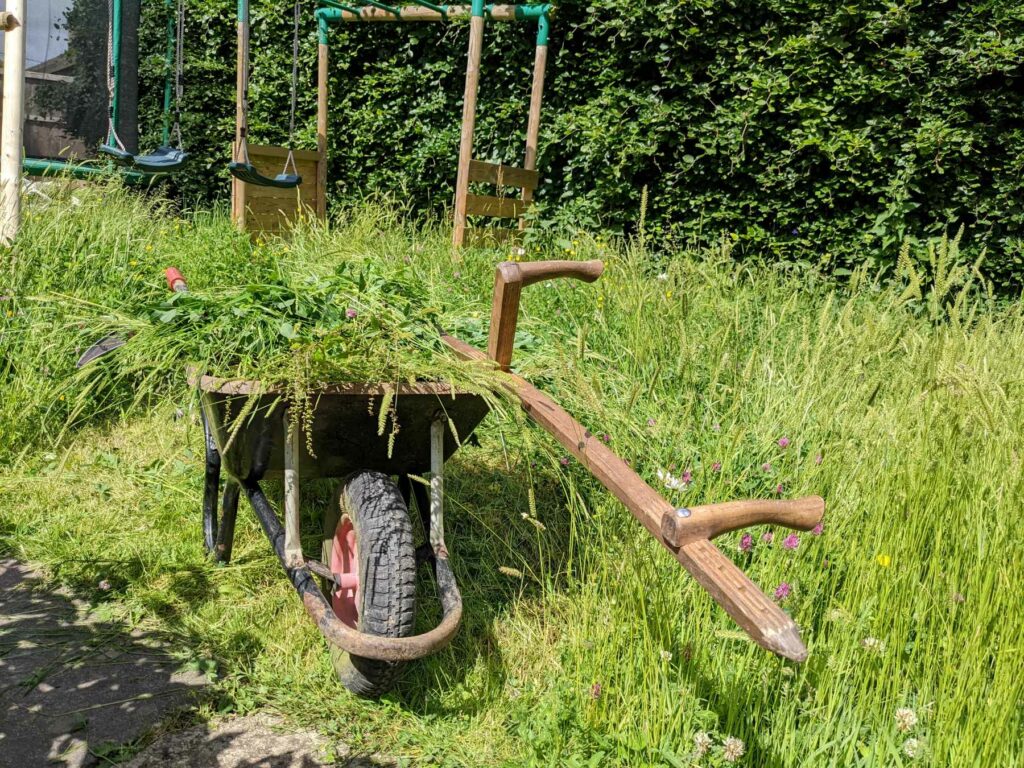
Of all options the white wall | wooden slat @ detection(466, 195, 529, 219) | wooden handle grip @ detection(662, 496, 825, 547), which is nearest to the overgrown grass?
wooden handle grip @ detection(662, 496, 825, 547)

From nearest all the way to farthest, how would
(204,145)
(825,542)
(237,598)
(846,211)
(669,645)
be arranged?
(669,645) → (825,542) → (237,598) → (846,211) → (204,145)

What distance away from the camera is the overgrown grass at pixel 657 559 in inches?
68.9

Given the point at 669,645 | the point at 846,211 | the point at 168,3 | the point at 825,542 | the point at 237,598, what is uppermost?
the point at 168,3

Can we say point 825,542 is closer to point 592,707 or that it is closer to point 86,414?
point 592,707

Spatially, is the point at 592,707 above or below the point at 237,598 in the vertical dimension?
above

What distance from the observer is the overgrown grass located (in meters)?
1.75

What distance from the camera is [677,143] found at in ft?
19.1

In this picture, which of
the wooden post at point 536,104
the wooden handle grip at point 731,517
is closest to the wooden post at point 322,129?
the wooden post at point 536,104

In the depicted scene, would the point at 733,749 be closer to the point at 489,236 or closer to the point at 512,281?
the point at 512,281

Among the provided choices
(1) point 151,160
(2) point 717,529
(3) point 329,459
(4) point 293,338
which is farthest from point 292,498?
(1) point 151,160

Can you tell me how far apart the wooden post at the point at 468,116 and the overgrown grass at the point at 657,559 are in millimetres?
2340

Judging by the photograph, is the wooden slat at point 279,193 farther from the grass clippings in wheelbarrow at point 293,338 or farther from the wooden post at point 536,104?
the grass clippings in wheelbarrow at point 293,338

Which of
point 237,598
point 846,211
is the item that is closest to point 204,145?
point 846,211

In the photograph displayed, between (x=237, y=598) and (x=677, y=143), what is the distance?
453 centimetres
